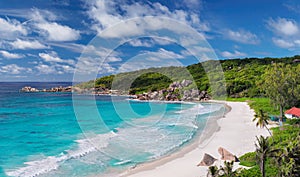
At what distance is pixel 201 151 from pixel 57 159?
16327 mm

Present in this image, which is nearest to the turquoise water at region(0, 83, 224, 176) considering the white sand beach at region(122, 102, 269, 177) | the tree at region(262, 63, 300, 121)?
the white sand beach at region(122, 102, 269, 177)

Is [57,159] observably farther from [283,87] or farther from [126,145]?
[283,87]

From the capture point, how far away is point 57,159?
3056cm

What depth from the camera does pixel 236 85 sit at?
330ft

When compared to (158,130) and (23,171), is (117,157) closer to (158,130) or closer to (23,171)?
(23,171)

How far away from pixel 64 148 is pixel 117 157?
9547mm

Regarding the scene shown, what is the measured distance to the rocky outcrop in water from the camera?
106m

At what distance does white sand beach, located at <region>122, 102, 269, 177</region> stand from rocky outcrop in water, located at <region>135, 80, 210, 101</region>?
192ft

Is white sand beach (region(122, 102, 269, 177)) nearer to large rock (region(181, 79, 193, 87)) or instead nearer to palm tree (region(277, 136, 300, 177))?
palm tree (region(277, 136, 300, 177))

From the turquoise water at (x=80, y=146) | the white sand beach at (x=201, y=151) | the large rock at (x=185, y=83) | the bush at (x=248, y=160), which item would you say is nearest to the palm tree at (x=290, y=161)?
the bush at (x=248, y=160)

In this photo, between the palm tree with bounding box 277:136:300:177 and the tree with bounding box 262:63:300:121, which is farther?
the tree with bounding box 262:63:300:121

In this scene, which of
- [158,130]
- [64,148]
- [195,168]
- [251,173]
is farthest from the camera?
[158,130]

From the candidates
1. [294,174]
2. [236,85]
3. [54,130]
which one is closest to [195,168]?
[294,174]

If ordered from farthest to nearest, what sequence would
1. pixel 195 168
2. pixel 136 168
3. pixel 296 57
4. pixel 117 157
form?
1. pixel 296 57
2. pixel 117 157
3. pixel 136 168
4. pixel 195 168
